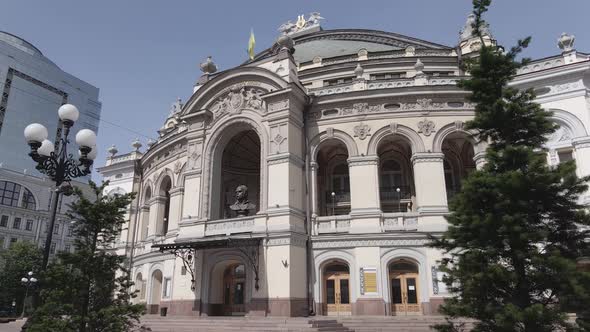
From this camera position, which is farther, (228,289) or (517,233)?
(228,289)

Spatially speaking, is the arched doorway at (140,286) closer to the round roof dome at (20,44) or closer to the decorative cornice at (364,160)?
the decorative cornice at (364,160)

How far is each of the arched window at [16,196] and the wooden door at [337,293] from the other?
57.9m

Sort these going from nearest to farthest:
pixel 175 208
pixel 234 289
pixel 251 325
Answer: pixel 251 325 → pixel 234 289 → pixel 175 208

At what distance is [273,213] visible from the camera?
21234 millimetres

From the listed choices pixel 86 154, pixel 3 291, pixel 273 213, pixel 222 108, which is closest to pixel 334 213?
pixel 273 213

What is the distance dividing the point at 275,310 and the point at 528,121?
1345 centimetres

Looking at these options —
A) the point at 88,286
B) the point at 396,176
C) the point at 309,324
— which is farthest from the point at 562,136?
the point at 88,286

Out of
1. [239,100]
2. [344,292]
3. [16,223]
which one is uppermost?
[239,100]

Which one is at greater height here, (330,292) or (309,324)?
(330,292)

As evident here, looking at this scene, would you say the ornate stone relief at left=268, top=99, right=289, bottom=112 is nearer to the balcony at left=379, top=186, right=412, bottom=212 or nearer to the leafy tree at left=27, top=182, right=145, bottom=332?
the balcony at left=379, top=186, right=412, bottom=212

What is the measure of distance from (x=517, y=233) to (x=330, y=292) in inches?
489

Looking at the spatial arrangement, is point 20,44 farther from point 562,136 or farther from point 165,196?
point 562,136

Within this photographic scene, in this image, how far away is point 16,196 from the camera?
61781mm

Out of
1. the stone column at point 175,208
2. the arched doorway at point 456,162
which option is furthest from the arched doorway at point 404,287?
the stone column at point 175,208
